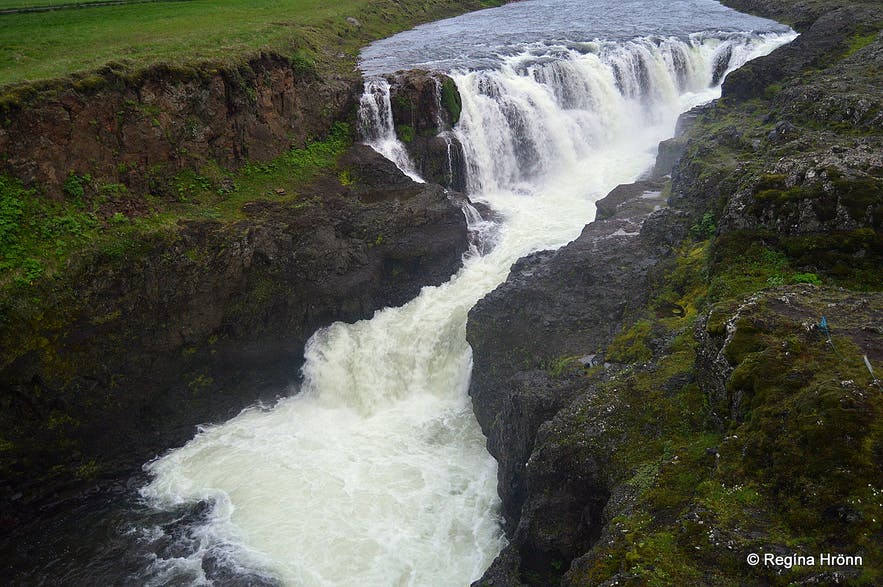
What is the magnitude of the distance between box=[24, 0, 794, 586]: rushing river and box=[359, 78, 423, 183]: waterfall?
0.08 m

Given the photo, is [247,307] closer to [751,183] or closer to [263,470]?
[263,470]

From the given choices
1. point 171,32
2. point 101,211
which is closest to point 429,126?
point 101,211

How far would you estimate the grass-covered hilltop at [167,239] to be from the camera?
57.6 ft

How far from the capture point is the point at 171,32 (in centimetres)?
3056

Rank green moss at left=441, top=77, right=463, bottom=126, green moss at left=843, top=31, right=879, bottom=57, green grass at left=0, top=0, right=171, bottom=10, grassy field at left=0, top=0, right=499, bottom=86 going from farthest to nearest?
green grass at left=0, top=0, right=171, bottom=10, green moss at left=843, top=31, right=879, bottom=57, green moss at left=441, top=77, right=463, bottom=126, grassy field at left=0, top=0, right=499, bottom=86

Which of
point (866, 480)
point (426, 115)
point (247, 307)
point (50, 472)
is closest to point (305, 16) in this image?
point (426, 115)

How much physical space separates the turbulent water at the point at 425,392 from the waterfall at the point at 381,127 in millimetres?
86

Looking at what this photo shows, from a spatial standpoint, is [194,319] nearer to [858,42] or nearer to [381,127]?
[381,127]

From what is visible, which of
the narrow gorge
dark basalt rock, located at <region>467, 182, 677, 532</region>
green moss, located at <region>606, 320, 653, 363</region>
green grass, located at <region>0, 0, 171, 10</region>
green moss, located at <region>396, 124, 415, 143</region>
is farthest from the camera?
green grass, located at <region>0, 0, 171, 10</region>

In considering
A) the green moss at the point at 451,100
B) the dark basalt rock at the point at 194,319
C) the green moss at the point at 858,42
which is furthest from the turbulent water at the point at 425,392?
the green moss at the point at 858,42

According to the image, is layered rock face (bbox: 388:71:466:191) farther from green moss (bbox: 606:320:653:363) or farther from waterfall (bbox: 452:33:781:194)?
green moss (bbox: 606:320:653:363)

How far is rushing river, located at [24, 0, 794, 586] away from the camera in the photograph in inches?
579

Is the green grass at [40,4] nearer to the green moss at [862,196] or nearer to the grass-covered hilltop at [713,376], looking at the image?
the grass-covered hilltop at [713,376]

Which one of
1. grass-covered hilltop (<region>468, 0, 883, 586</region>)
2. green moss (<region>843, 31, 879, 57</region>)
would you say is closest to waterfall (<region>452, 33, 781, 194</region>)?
green moss (<region>843, 31, 879, 57</region>)
